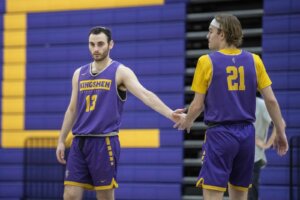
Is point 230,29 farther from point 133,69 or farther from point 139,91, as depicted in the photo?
point 133,69

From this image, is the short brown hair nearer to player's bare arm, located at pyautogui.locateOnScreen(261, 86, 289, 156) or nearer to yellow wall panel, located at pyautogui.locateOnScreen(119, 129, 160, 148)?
player's bare arm, located at pyautogui.locateOnScreen(261, 86, 289, 156)

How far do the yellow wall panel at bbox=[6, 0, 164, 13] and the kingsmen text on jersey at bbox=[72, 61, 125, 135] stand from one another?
483 centimetres

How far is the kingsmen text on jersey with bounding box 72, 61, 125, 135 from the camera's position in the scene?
5.20 meters

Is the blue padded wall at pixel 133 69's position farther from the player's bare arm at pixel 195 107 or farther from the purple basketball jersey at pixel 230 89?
the purple basketball jersey at pixel 230 89

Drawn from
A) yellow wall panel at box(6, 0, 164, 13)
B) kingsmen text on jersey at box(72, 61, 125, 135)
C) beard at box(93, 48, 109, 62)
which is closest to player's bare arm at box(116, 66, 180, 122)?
kingsmen text on jersey at box(72, 61, 125, 135)

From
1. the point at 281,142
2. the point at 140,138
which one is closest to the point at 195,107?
the point at 281,142

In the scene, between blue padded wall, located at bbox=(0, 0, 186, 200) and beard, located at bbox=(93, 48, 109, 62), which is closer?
beard, located at bbox=(93, 48, 109, 62)

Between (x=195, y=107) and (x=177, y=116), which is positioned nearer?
(x=195, y=107)

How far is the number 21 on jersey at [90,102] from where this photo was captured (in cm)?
523

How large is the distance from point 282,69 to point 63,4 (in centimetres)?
414

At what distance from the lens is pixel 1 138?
10531mm

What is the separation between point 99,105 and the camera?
205 inches

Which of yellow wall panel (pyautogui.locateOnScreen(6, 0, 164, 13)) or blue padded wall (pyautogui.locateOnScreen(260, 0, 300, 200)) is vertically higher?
yellow wall panel (pyautogui.locateOnScreen(6, 0, 164, 13))

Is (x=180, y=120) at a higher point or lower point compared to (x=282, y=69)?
lower
